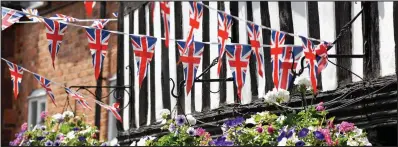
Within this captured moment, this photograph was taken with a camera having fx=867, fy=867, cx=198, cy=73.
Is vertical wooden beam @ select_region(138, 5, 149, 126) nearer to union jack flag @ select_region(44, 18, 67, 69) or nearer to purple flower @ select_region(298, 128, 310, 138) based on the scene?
union jack flag @ select_region(44, 18, 67, 69)

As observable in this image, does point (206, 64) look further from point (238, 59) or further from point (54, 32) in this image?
point (238, 59)

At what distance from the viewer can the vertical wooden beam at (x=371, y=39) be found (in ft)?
26.1

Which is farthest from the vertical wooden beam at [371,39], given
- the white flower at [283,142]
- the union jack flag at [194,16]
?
the white flower at [283,142]

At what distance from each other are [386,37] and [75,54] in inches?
295

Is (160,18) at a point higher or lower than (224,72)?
higher

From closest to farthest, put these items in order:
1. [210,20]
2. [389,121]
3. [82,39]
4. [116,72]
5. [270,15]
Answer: [389,121]
[270,15]
[210,20]
[116,72]
[82,39]

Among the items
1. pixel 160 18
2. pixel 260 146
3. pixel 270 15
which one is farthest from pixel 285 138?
pixel 160 18

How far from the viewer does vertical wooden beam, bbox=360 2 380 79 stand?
796 centimetres

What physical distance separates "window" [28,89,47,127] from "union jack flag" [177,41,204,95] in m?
7.30

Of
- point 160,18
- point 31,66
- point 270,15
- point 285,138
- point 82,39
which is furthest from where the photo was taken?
point 31,66

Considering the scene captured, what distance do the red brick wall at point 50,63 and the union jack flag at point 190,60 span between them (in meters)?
4.99

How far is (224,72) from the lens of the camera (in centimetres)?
1013

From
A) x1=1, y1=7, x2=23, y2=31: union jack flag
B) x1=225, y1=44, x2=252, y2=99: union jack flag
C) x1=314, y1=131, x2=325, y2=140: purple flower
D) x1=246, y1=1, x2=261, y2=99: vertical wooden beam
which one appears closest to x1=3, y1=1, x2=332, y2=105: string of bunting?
x1=225, y1=44, x2=252, y2=99: union jack flag

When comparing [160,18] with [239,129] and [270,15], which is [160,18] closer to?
[270,15]
